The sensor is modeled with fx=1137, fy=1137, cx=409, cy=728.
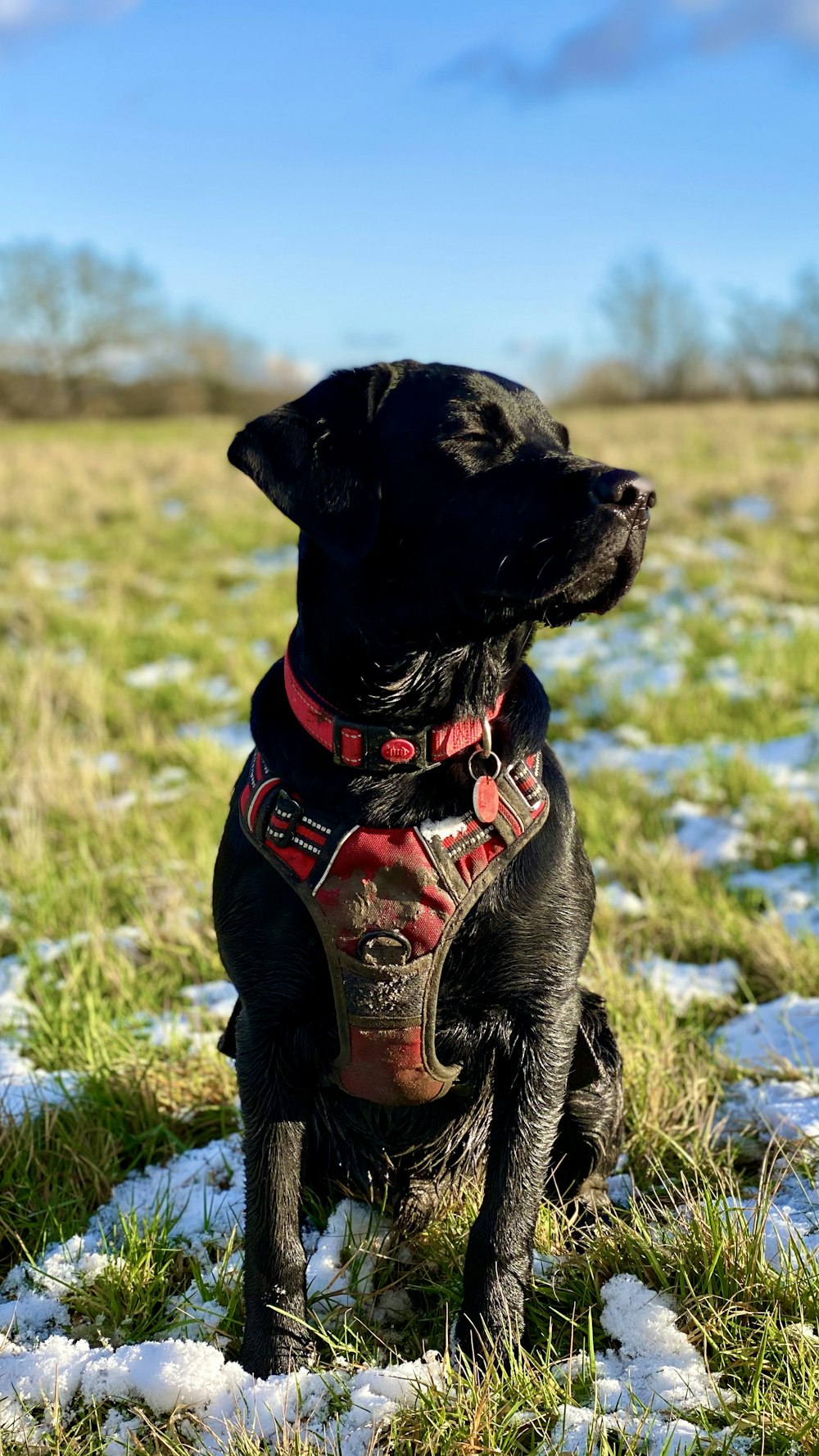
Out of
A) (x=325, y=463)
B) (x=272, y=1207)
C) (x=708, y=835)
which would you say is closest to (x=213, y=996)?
(x=272, y=1207)

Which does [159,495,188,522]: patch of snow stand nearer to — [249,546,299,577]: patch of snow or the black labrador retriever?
[249,546,299,577]: patch of snow

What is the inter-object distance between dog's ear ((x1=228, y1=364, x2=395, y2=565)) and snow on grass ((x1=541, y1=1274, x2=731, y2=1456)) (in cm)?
143

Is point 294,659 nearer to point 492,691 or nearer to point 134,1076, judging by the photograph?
point 492,691

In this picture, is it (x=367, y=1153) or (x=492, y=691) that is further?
(x=367, y=1153)

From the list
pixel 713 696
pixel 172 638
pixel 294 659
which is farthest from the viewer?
pixel 172 638

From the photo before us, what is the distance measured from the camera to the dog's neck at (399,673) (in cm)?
204

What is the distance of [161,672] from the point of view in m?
7.18

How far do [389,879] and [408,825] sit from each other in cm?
10

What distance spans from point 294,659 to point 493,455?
20.5 inches

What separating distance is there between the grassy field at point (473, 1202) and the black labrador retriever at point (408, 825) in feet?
0.68

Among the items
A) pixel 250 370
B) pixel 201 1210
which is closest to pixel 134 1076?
pixel 201 1210

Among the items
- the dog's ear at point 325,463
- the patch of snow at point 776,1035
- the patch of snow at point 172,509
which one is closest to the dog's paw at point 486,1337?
the patch of snow at point 776,1035

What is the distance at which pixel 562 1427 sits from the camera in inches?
71.8

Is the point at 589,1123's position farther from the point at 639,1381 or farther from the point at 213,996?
the point at 213,996
